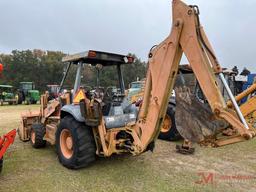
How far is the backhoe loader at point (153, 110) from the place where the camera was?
118 inches

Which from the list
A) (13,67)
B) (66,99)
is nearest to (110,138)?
(66,99)

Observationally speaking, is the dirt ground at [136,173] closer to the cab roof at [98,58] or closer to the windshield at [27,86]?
the cab roof at [98,58]

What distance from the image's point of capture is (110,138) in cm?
427

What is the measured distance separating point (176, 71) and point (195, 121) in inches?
28.5

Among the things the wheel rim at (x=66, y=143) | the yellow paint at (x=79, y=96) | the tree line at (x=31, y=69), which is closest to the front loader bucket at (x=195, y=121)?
the yellow paint at (x=79, y=96)

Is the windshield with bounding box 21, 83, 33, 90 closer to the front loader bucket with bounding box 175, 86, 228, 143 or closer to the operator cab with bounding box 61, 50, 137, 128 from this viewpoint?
the operator cab with bounding box 61, 50, 137, 128

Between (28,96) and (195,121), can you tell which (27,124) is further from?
(28,96)

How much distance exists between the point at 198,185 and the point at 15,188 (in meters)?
2.76

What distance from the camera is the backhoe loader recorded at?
300 centimetres

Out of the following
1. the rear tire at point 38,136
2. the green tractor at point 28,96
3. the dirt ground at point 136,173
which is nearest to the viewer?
the dirt ground at point 136,173

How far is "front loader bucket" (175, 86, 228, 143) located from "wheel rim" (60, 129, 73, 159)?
7.27 feet

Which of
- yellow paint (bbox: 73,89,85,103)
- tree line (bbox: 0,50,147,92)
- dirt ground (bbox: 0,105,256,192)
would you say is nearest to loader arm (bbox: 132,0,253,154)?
dirt ground (bbox: 0,105,256,192)

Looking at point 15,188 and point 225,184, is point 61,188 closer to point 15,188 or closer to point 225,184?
point 15,188

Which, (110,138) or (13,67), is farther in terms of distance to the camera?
(13,67)
